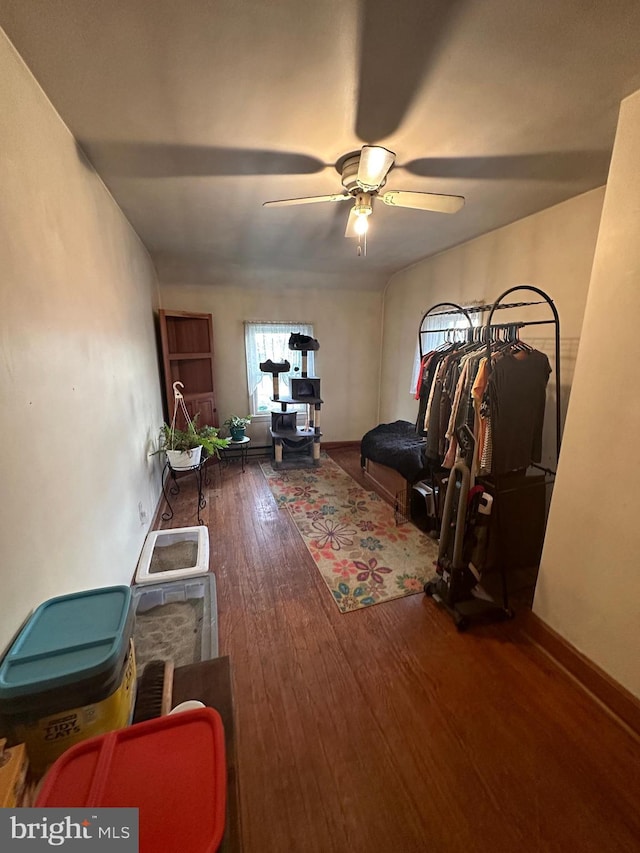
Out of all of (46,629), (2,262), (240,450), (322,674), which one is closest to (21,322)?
(2,262)

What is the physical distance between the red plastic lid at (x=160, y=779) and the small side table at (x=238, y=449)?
11.4ft

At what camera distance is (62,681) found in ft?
2.88

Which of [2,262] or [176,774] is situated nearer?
[176,774]

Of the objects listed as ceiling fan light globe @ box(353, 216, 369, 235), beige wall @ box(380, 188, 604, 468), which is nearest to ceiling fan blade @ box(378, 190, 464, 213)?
ceiling fan light globe @ box(353, 216, 369, 235)

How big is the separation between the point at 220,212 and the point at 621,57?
2.17 meters

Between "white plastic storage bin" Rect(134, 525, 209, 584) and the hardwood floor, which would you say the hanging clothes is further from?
"white plastic storage bin" Rect(134, 525, 209, 584)

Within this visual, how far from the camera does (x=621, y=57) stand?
3.62 feet

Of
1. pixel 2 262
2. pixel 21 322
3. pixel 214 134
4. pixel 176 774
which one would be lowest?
pixel 176 774

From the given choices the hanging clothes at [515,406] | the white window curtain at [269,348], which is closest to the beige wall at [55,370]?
the hanging clothes at [515,406]

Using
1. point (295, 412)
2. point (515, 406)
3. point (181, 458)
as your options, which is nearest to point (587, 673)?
point (515, 406)

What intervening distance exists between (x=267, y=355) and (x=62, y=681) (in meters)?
4.06

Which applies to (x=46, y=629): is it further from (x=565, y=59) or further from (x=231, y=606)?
(x=565, y=59)

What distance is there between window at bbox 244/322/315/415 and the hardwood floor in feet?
9.98

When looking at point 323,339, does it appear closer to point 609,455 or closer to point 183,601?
point 183,601
